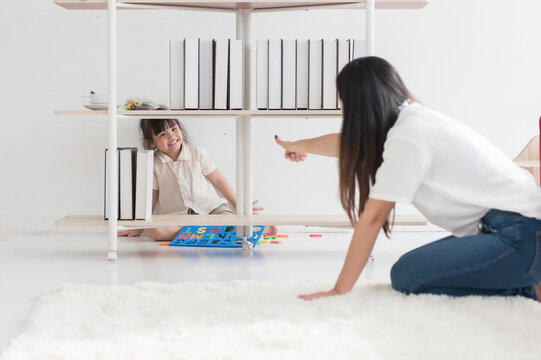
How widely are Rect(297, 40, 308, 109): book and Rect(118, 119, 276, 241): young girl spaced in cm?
77

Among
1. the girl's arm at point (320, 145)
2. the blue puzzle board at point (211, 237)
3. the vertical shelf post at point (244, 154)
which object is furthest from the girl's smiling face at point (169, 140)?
the girl's arm at point (320, 145)

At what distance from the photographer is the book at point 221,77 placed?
8.42 feet

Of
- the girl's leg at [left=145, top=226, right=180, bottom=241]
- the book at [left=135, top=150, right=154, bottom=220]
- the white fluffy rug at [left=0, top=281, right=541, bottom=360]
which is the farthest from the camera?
the girl's leg at [left=145, top=226, right=180, bottom=241]

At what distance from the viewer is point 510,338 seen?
1.29 meters

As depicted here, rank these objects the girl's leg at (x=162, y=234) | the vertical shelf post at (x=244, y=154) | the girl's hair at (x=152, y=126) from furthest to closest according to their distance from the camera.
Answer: the girl's hair at (x=152, y=126) < the girl's leg at (x=162, y=234) < the vertical shelf post at (x=244, y=154)

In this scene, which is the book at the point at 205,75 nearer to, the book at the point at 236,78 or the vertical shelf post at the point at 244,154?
the book at the point at 236,78

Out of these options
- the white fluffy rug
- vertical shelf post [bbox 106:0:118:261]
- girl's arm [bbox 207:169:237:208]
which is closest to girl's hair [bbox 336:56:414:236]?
the white fluffy rug

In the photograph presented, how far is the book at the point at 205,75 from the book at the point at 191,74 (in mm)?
15

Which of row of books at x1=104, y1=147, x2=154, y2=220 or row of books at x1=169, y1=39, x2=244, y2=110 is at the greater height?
Answer: row of books at x1=169, y1=39, x2=244, y2=110

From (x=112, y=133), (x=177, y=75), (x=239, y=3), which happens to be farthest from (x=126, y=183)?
(x=239, y=3)

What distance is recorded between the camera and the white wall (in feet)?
10.7

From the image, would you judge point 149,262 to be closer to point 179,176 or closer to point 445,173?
point 179,176

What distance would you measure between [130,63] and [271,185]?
0.90 meters

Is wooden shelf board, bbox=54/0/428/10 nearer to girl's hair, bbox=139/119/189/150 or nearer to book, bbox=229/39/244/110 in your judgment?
book, bbox=229/39/244/110
